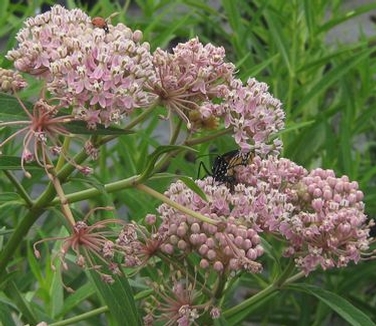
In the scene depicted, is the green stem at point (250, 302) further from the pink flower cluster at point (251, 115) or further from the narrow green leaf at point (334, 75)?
the narrow green leaf at point (334, 75)

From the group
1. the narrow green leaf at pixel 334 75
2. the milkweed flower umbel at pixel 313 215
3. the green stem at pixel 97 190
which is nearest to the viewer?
the green stem at pixel 97 190

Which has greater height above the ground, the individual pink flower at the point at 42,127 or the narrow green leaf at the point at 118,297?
the individual pink flower at the point at 42,127

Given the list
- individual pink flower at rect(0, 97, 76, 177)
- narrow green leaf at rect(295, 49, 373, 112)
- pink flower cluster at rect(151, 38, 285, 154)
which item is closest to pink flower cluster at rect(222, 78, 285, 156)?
pink flower cluster at rect(151, 38, 285, 154)

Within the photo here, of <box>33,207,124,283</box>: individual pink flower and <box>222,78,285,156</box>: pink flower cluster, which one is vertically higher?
<box>222,78,285,156</box>: pink flower cluster

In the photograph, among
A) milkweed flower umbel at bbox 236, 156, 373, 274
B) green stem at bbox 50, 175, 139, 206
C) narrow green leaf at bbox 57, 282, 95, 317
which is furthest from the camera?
narrow green leaf at bbox 57, 282, 95, 317

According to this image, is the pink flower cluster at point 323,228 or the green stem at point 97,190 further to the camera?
the pink flower cluster at point 323,228

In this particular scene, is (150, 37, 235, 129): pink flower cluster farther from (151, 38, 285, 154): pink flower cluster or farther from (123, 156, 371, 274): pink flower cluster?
(123, 156, 371, 274): pink flower cluster

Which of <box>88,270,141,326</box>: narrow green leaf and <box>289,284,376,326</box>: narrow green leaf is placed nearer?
<box>88,270,141,326</box>: narrow green leaf

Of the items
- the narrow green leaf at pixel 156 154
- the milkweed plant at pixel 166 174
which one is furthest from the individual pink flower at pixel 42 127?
the narrow green leaf at pixel 156 154
